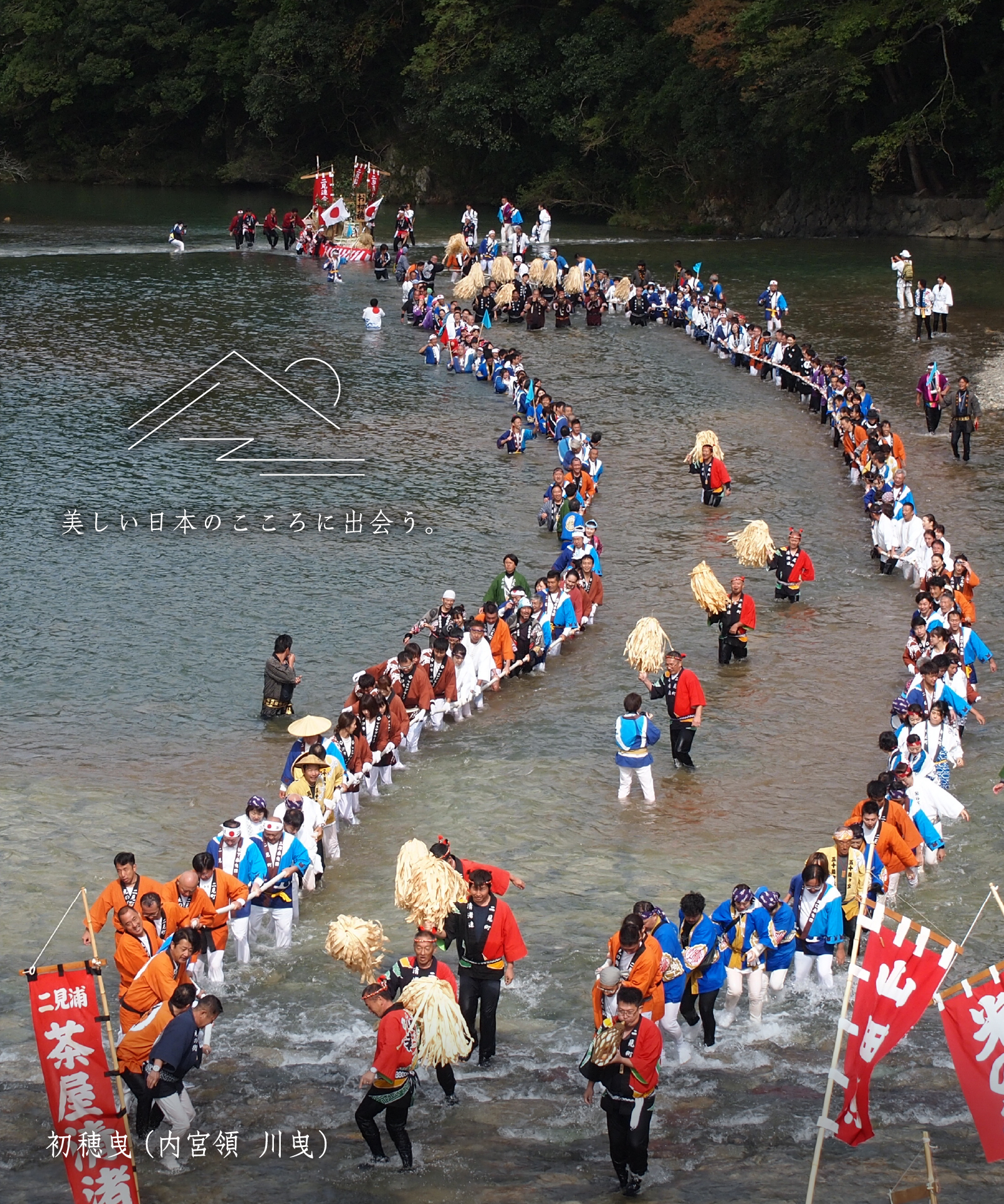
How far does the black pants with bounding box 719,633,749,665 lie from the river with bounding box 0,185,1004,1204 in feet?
0.75

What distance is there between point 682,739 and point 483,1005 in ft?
16.6

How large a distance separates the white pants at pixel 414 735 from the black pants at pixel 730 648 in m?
3.70

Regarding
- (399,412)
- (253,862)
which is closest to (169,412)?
(399,412)

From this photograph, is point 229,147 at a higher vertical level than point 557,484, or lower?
higher

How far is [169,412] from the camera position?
27.2 m

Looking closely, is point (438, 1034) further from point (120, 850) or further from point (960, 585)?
point (960, 585)

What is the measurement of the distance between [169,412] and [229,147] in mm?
40362

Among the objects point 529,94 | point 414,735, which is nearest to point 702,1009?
point 414,735

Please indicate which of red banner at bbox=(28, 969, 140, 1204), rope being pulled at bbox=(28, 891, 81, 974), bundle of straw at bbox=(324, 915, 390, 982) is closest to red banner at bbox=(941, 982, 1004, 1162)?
bundle of straw at bbox=(324, 915, 390, 982)

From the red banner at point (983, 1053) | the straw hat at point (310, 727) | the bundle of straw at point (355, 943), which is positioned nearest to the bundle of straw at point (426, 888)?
the bundle of straw at point (355, 943)

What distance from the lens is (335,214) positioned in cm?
4203

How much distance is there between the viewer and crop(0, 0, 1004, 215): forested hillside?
41156 millimetres

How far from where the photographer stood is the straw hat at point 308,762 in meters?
12.3

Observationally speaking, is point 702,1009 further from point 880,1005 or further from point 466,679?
point 466,679
